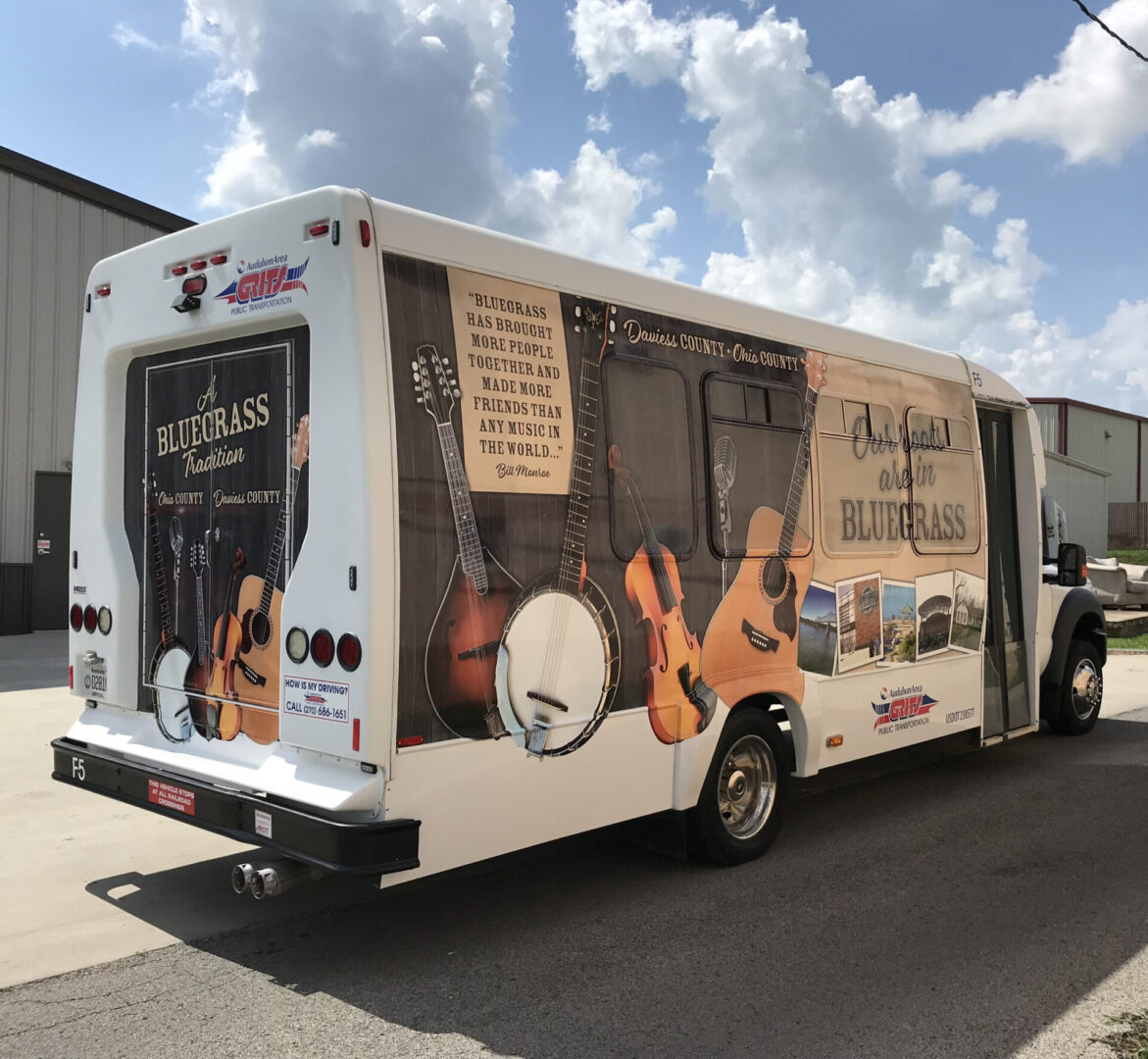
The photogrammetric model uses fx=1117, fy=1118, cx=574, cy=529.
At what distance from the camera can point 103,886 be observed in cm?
545

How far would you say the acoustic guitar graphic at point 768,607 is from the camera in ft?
18.0

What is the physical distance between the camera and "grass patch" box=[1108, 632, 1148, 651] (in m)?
16.4

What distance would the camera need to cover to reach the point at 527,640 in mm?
4551

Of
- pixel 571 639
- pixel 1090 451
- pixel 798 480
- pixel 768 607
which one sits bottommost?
pixel 571 639

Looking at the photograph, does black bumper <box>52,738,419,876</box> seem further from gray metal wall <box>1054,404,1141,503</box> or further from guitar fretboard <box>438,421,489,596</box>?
gray metal wall <box>1054,404,1141,503</box>

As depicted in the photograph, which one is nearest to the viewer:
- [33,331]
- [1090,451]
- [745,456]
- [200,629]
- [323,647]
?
[323,647]

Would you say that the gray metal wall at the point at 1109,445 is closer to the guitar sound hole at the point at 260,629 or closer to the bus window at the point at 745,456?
the bus window at the point at 745,456

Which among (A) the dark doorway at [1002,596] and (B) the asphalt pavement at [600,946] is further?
(A) the dark doorway at [1002,596]

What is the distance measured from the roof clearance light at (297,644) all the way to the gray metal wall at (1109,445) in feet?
132

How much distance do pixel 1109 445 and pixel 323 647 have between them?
43705mm

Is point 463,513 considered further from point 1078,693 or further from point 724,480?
point 1078,693

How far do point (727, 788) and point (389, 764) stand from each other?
7.51 feet

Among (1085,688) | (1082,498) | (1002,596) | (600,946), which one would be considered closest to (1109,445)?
(1082,498)

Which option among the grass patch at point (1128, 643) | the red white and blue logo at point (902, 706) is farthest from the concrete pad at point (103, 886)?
the grass patch at point (1128, 643)
